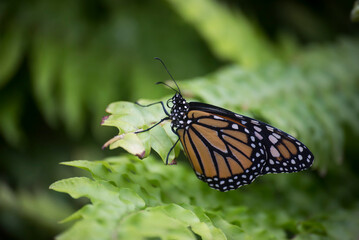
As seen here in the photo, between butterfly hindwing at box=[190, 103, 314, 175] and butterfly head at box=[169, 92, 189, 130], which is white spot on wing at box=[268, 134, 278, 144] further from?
butterfly head at box=[169, 92, 189, 130]

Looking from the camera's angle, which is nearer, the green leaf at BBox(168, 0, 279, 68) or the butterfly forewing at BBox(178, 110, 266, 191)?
the butterfly forewing at BBox(178, 110, 266, 191)

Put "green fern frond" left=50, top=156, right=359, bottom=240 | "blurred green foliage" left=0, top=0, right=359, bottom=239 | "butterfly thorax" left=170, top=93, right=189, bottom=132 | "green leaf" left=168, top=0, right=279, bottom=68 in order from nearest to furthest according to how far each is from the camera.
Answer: "green fern frond" left=50, top=156, right=359, bottom=240 < "butterfly thorax" left=170, top=93, right=189, bottom=132 < "blurred green foliage" left=0, top=0, right=359, bottom=239 < "green leaf" left=168, top=0, right=279, bottom=68

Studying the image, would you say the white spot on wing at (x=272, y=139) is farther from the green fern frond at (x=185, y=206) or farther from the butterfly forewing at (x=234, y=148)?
the green fern frond at (x=185, y=206)

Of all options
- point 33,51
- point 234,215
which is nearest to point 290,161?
point 234,215

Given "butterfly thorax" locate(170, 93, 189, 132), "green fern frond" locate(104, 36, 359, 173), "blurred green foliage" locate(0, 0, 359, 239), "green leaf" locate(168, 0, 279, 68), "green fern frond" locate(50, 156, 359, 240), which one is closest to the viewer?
"green fern frond" locate(50, 156, 359, 240)

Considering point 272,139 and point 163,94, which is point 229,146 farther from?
point 163,94

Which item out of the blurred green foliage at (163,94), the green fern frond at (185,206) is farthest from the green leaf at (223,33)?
the green fern frond at (185,206)

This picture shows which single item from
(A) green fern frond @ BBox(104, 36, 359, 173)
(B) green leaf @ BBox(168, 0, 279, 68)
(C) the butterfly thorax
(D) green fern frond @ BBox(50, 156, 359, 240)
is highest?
(B) green leaf @ BBox(168, 0, 279, 68)

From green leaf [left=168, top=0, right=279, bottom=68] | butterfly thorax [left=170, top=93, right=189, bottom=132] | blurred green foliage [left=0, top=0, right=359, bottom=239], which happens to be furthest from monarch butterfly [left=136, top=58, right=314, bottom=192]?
green leaf [left=168, top=0, right=279, bottom=68]
